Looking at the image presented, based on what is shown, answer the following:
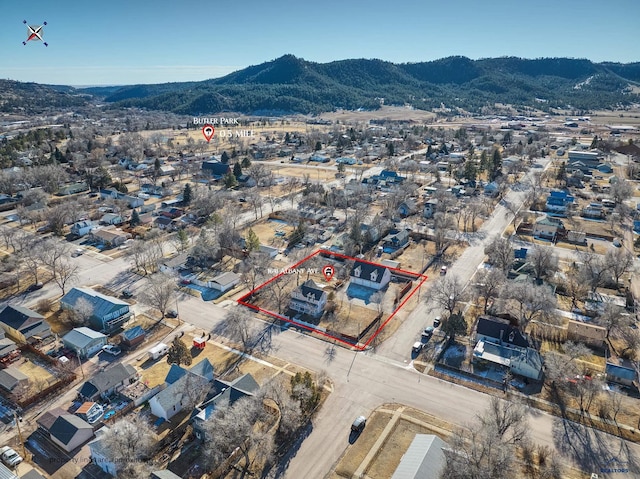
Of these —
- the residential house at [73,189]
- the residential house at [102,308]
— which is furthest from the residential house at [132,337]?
the residential house at [73,189]

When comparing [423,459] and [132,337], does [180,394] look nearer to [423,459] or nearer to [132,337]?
[132,337]

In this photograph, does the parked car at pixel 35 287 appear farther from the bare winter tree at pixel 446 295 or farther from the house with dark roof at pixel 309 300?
the bare winter tree at pixel 446 295

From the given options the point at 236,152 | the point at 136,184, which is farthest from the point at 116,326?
the point at 236,152

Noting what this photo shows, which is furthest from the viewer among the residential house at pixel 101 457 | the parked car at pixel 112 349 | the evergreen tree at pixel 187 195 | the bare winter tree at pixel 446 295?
the evergreen tree at pixel 187 195

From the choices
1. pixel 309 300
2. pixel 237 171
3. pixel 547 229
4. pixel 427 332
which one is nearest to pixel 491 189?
pixel 547 229

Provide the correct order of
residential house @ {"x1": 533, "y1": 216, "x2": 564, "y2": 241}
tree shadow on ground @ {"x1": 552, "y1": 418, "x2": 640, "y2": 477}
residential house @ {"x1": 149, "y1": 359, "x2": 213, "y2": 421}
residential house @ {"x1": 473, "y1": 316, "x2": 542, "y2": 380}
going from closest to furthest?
tree shadow on ground @ {"x1": 552, "y1": 418, "x2": 640, "y2": 477}, residential house @ {"x1": 149, "y1": 359, "x2": 213, "y2": 421}, residential house @ {"x1": 473, "y1": 316, "x2": 542, "y2": 380}, residential house @ {"x1": 533, "y1": 216, "x2": 564, "y2": 241}

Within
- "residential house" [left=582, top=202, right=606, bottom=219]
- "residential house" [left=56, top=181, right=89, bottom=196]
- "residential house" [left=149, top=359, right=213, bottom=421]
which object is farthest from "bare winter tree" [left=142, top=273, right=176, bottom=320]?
"residential house" [left=582, top=202, right=606, bottom=219]

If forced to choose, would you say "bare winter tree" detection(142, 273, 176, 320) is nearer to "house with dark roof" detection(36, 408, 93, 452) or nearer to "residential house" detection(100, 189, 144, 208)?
"house with dark roof" detection(36, 408, 93, 452)
